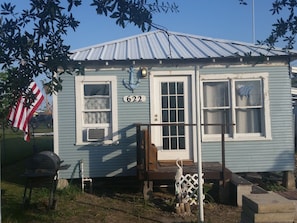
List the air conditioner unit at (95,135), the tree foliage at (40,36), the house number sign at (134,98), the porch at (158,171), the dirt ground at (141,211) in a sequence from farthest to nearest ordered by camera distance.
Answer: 1. the house number sign at (134,98)
2. the air conditioner unit at (95,135)
3. the porch at (158,171)
4. the dirt ground at (141,211)
5. the tree foliage at (40,36)

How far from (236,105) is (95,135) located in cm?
353

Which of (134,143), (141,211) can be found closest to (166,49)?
(134,143)

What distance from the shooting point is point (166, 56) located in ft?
30.4

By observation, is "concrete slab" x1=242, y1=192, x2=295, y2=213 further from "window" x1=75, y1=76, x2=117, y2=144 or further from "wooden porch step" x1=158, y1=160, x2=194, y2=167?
"window" x1=75, y1=76, x2=117, y2=144

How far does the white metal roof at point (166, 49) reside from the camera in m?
9.22

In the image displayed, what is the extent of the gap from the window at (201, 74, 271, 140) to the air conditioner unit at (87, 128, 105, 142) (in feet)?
8.21

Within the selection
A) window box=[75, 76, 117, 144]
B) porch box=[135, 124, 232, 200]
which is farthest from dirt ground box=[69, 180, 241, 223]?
window box=[75, 76, 117, 144]

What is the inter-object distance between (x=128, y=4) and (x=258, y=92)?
7.01m

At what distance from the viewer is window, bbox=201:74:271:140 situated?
30.7 ft

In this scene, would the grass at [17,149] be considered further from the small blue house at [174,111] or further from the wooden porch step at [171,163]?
the wooden porch step at [171,163]

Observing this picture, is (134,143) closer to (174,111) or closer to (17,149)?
(174,111)

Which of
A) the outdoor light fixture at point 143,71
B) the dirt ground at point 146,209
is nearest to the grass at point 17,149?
the dirt ground at point 146,209

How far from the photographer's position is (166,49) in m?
10.1

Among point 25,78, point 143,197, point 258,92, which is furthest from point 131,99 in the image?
point 25,78
